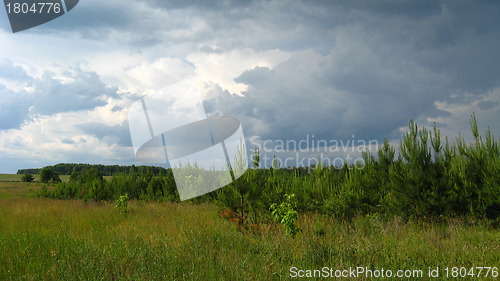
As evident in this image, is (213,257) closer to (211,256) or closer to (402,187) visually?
(211,256)

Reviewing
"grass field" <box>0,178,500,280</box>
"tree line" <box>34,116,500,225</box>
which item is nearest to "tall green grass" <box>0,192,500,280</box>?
"grass field" <box>0,178,500,280</box>

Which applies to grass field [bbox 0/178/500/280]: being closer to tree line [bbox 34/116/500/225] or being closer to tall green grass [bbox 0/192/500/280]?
tall green grass [bbox 0/192/500/280]

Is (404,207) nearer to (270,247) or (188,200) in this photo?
(270,247)

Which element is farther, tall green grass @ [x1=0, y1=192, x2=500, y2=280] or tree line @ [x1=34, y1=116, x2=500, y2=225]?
tree line @ [x1=34, y1=116, x2=500, y2=225]

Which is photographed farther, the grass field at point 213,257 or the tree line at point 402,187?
the tree line at point 402,187

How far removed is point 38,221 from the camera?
11812 mm

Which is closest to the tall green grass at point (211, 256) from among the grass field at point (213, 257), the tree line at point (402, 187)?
the grass field at point (213, 257)

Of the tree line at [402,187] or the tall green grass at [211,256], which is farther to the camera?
the tree line at [402,187]

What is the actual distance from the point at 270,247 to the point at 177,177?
1637 centimetres

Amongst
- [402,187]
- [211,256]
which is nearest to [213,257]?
[211,256]

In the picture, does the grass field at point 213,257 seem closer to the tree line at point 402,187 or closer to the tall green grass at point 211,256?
the tall green grass at point 211,256

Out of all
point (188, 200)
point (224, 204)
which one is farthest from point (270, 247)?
point (188, 200)

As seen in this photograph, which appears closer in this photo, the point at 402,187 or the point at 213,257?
the point at 213,257

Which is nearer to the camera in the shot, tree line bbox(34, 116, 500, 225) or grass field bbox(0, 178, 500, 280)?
grass field bbox(0, 178, 500, 280)
